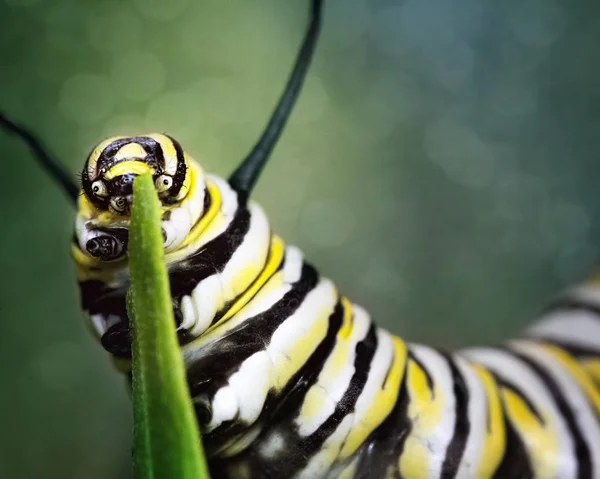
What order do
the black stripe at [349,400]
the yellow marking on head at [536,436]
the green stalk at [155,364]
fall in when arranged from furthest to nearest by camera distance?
1. the yellow marking on head at [536,436]
2. the black stripe at [349,400]
3. the green stalk at [155,364]

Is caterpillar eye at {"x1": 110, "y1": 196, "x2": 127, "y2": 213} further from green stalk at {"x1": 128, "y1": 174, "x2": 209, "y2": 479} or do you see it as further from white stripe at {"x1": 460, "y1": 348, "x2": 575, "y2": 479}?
white stripe at {"x1": 460, "y1": 348, "x2": 575, "y2": 479}

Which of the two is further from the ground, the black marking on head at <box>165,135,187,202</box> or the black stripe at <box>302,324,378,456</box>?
the black marking on head at <box>165,135,187,202</box>

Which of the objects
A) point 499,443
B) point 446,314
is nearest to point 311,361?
point 499,443

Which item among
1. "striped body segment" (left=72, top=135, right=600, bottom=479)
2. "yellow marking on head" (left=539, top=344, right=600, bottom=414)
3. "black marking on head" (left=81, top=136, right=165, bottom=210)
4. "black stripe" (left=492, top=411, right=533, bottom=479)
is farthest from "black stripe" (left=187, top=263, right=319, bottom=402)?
"yellow marking on head" (left=539, top=344, right=600, bottom=414)

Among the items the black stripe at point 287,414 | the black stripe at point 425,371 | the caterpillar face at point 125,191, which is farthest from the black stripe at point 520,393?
the caterpillar face at point 125,191

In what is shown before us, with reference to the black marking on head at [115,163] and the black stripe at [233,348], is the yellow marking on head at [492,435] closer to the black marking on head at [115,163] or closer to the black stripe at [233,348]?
the black stripe at [233,348]

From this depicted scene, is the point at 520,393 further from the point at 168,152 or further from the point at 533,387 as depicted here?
the point at 168,152
